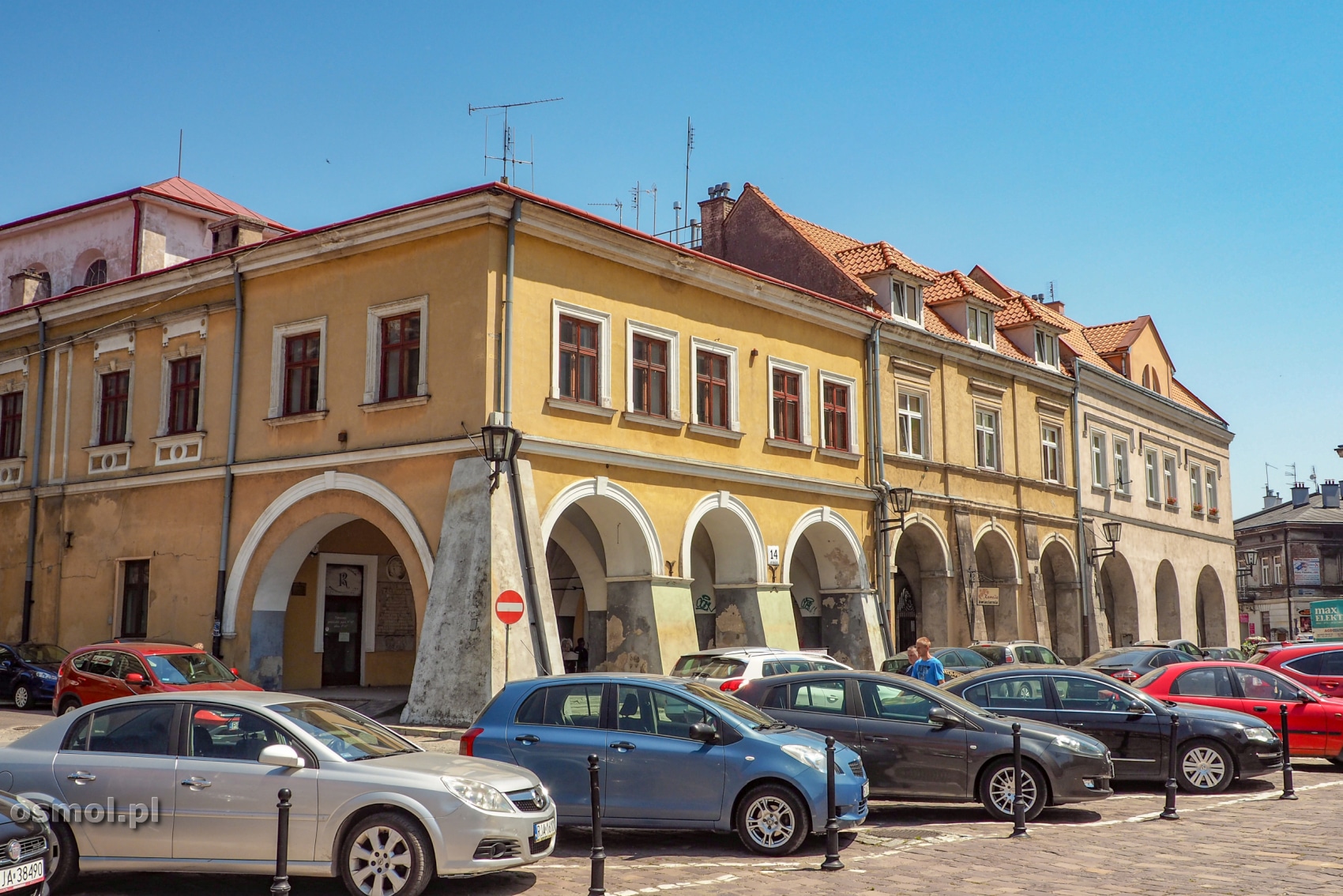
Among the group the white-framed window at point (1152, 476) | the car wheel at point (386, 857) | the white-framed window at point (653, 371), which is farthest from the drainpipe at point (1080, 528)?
the car wheel at point (386, 857)

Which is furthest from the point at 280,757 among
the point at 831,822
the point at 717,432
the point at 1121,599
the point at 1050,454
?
the point at 1121,599

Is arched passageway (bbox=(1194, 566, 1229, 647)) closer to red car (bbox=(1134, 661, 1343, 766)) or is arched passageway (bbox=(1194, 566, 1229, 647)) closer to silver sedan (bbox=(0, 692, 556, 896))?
red car (bbox=(1134, 661, 1343, 766))

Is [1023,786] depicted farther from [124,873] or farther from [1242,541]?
[1242,541]

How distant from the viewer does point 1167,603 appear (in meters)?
41.2

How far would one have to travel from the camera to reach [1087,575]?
3534cm

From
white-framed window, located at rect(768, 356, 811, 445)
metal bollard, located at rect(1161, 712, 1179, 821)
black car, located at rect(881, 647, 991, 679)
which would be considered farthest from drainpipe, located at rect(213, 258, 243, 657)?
metal bollard, located at rect(1161, 712, 1179, 821)

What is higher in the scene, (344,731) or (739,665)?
(739,665)

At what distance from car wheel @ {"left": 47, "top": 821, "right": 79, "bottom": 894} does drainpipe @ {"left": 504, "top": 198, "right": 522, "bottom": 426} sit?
11648 mm

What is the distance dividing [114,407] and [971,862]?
2176 cm

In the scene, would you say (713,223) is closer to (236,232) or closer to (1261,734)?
(236,232)

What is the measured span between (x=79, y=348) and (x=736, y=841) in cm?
2126

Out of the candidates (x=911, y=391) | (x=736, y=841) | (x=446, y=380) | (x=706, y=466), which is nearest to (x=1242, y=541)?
(x=911, y=391)

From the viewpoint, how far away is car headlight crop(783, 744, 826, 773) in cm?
1048

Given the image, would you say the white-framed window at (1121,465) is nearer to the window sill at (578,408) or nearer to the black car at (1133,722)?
the window sill at (578,408)
